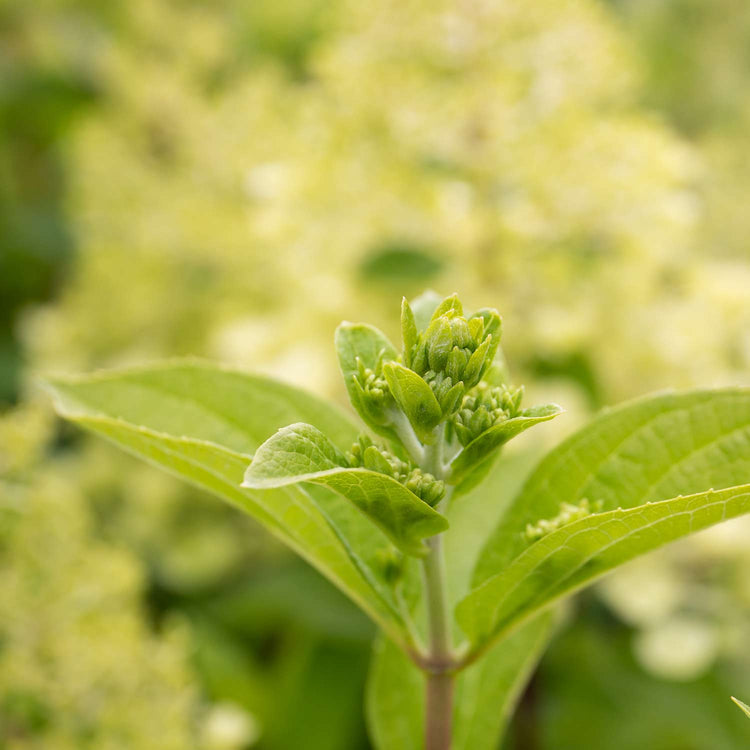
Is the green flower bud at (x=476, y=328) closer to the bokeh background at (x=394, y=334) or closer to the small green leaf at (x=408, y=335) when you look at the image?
the small green leaf at (x=408, y=335)

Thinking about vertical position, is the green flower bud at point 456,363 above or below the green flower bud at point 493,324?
below

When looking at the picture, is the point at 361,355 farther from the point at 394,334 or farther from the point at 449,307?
the point at 394,334

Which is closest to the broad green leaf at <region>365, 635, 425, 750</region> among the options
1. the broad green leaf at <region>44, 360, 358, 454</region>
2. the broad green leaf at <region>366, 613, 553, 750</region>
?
the broad green leaf at <region>366, 613, 553, 750</region>

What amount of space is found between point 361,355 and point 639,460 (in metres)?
0.11

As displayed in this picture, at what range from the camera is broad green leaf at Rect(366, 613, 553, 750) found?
0.38 metres

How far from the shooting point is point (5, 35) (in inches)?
59.4

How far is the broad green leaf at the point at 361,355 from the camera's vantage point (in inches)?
11.1

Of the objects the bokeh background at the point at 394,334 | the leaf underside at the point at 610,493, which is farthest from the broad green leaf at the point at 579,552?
the bokeh background at the point at 394,334

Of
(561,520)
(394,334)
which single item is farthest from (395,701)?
(394,334)

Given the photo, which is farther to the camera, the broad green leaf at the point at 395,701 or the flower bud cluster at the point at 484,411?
the broad green leaf at the point at 395,701

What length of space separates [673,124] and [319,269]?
950 millimetres

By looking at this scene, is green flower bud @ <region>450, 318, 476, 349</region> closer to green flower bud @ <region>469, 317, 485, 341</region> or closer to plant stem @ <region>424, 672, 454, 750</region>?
green flower bud @ <region>469, 317, 485, 341</region>

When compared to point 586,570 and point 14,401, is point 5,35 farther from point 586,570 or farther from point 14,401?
point 586,570

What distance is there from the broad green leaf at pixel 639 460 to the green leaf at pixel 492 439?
0.15 ft
